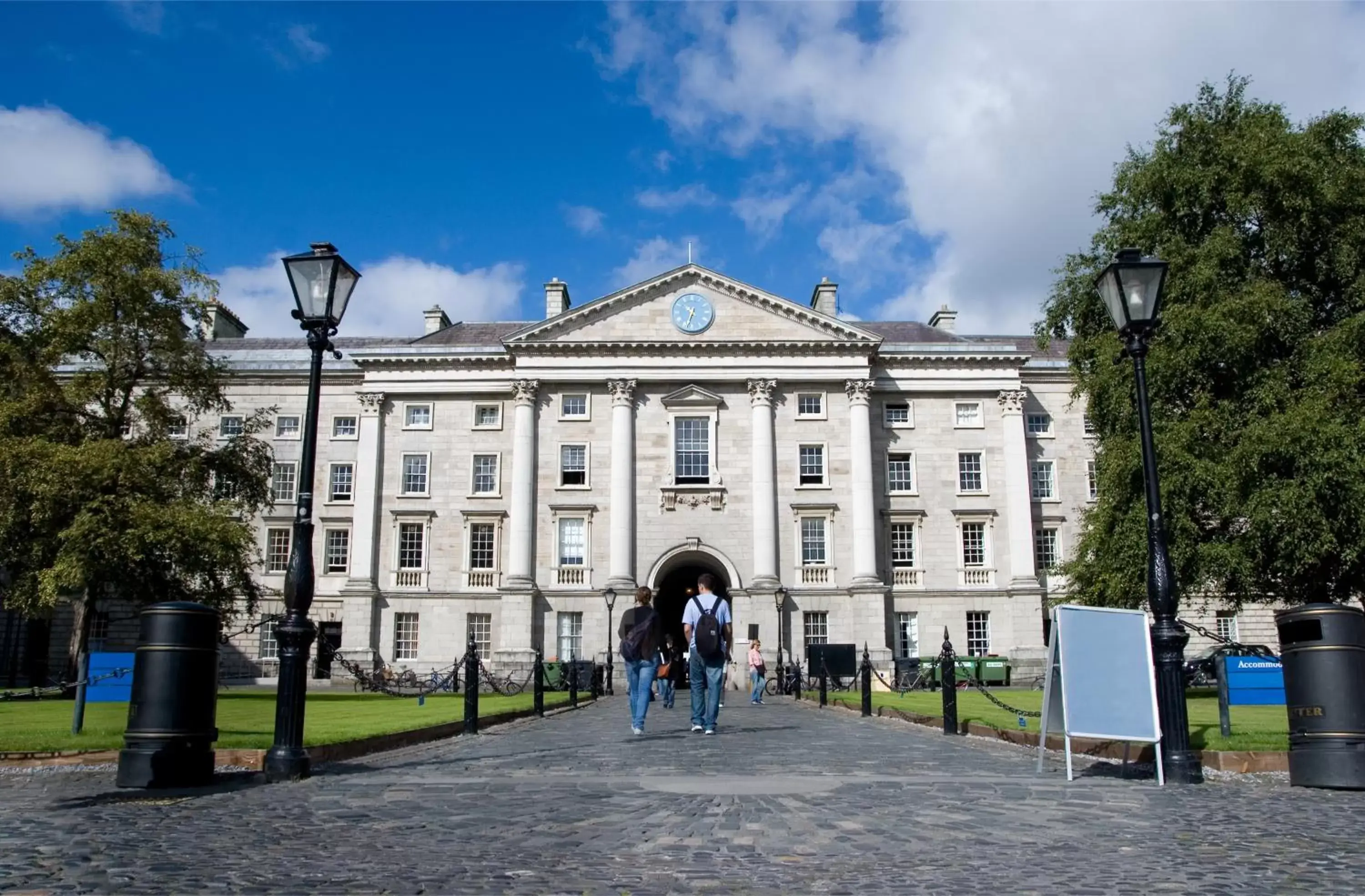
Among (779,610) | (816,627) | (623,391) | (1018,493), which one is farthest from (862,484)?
(623,391)

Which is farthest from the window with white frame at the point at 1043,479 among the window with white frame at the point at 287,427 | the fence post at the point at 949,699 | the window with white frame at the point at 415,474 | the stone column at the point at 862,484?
the fence post at the point at 949,699

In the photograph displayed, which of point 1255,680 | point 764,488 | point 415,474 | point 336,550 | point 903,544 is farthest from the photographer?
point 336,550

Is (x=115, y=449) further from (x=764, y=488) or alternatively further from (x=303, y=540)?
(x=764, y=488)

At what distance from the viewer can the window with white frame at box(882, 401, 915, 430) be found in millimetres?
48625

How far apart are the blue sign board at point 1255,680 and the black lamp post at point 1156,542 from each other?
283 centimetres

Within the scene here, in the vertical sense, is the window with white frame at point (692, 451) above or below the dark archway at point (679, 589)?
above

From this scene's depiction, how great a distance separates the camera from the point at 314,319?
11.5 m

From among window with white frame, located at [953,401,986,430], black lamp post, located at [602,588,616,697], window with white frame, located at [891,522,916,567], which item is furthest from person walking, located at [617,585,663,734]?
window with white frame, located at [953,401,986,430]

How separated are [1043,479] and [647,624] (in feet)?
125

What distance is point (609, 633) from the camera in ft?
136

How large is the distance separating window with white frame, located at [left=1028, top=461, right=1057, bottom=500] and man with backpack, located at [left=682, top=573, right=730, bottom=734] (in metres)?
36.4

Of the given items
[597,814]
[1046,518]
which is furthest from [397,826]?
[1046,518]

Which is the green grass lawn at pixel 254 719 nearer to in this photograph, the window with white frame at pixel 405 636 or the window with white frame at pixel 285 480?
the window with white frame at pixel 405 636

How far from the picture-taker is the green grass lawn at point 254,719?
1309cm
